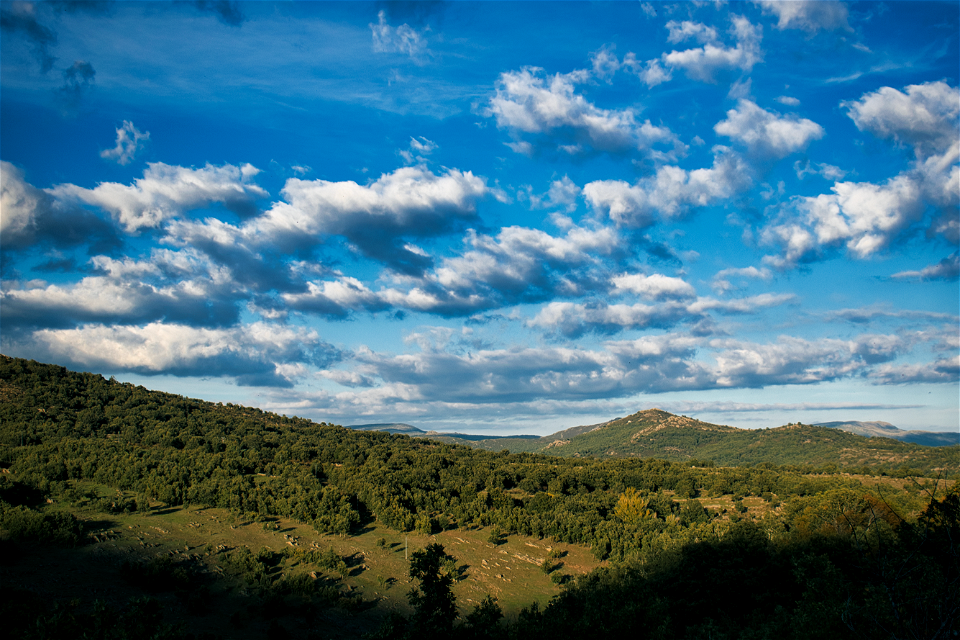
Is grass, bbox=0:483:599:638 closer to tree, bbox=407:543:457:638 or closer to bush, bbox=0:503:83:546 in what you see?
bush, bbox=0:503:83:546

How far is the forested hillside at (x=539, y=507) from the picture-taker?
2619 centimetres

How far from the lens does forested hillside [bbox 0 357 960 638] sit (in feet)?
85.9

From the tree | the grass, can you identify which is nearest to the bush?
the grass

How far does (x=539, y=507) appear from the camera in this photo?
62.1m

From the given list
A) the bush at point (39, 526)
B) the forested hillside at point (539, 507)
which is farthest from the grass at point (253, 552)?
the forested hillside at point (539, 507)

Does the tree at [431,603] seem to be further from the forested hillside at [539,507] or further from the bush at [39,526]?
the bush at [39,526]

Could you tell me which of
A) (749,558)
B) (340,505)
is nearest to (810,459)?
(749,558)

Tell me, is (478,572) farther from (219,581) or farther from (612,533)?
(219,581)

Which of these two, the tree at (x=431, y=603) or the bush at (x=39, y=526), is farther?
the bush at (x=39, y=526)

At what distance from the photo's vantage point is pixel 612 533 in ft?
179

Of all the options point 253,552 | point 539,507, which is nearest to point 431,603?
point 253,552

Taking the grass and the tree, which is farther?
the grass

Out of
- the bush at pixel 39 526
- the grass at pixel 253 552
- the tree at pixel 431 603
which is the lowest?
the grass at pixel 253 552

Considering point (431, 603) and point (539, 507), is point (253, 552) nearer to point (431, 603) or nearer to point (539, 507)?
point (431, 603)
